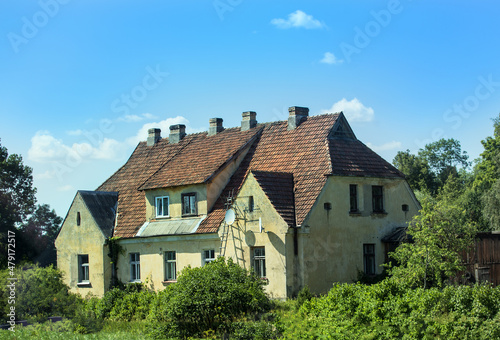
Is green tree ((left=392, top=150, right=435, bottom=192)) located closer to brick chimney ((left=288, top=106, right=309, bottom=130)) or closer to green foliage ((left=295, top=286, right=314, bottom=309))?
brick chimney ((left=288, top=106, right=309, bottom=130))

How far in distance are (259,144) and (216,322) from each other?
1382cm

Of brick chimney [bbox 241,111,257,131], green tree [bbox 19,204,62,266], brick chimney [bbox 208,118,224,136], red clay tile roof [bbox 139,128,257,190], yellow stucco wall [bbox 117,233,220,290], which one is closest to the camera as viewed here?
yellow stucco wall [bbox 117,233,220,290]

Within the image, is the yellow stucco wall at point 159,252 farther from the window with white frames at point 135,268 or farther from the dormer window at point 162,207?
the dormer window at point 162,207

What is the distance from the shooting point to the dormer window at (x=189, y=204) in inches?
1312

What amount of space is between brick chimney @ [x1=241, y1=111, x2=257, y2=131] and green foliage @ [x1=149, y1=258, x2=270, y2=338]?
1351 cm

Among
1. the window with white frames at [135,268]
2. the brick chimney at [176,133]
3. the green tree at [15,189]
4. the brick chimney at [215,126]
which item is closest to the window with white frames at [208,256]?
the window with white frames at [135,268]

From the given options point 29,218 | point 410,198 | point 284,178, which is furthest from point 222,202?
point 29,218

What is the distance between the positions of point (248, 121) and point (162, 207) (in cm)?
681

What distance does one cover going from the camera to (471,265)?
1177 inches

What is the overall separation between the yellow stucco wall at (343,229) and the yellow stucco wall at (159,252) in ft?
15.6

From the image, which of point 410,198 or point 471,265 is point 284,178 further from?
point 471,265

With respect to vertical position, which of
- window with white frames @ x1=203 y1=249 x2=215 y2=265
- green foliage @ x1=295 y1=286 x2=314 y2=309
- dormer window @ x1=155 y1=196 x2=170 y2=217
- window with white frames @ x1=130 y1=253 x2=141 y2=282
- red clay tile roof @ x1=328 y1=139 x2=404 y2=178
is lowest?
green foliage @ x1=295 y1=286 x2=314 y2=309

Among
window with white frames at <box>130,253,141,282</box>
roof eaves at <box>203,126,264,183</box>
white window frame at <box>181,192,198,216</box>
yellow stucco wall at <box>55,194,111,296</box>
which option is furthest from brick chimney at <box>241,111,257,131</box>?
yellow stucco wall at <box>55,194,111,296</box>

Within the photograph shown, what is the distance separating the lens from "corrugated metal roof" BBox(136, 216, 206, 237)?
107ft
